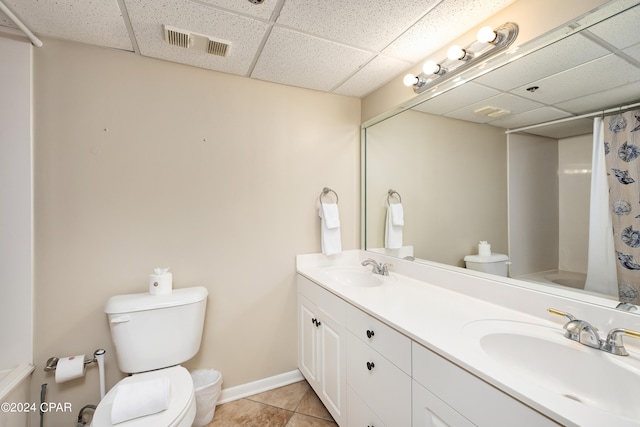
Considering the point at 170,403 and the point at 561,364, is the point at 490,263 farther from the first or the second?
the point at 170,403

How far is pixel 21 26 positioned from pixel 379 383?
231 cm

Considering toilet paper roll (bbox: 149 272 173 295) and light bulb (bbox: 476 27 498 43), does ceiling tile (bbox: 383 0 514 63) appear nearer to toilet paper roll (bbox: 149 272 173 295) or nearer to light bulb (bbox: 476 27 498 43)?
light bulb (bbox: 476 27 498 43)

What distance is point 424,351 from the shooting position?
0.89 metres

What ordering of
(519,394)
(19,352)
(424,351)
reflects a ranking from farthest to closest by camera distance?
(19,352) < (424,351) < (519,394)

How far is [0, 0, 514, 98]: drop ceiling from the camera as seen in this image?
1.19 metres

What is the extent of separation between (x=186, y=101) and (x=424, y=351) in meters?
1.84

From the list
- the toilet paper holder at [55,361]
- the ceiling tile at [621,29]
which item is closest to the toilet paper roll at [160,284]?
the toilet paper holder at [55,361]

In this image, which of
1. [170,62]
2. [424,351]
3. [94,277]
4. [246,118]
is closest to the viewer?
[424,351]

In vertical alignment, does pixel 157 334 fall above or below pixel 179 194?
below

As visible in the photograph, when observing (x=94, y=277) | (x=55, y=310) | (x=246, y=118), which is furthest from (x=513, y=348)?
(x=55, y=310)

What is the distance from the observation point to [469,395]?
0.74m

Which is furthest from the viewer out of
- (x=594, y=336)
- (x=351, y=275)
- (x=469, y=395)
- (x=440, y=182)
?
(x=351, y=275)

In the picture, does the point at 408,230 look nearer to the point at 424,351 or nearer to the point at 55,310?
the point at 424,351

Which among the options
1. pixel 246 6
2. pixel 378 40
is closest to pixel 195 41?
pixel 246 6
